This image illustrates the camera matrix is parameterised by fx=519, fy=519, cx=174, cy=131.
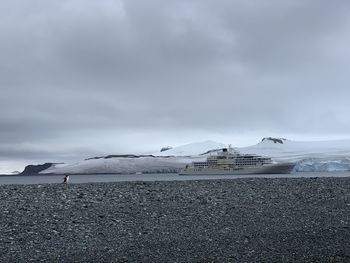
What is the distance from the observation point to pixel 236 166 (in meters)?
108

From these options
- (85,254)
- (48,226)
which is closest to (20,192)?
(48,226)

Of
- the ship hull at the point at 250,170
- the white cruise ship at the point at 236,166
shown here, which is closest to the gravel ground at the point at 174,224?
the ship hull at the point at 250,170

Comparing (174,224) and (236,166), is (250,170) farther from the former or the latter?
(174,224)

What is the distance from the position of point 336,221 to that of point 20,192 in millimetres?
11083

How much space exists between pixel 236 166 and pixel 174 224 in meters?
94.6

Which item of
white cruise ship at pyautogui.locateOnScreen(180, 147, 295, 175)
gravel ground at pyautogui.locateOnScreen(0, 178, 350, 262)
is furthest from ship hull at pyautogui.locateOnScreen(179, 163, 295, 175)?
gravel ground at pyautogui.locateOnScreen(0, 178, 350, 262)

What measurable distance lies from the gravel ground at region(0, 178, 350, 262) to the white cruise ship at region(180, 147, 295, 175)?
86425 mm

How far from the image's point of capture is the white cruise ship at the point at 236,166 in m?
107

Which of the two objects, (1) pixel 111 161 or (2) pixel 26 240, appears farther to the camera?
(1) pixel 111 161

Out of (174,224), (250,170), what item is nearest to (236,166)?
(250,170)

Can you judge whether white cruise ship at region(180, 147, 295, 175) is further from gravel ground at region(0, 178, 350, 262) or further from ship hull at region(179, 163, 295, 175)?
gravel ground at region(0, 178, 350, 262)

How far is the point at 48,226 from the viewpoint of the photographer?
13969 mm

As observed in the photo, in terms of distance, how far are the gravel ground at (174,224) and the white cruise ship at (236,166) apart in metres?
86.4

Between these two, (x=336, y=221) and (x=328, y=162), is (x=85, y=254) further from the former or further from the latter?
(x=328, y=162)
